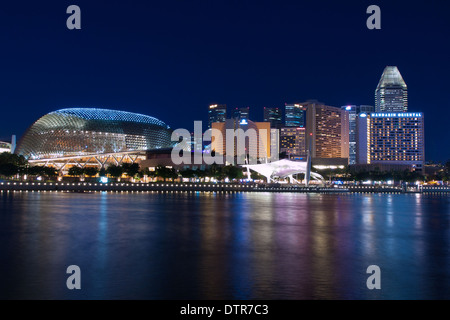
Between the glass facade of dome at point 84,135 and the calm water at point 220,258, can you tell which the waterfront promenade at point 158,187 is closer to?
the glass facade of dome at point 84,135

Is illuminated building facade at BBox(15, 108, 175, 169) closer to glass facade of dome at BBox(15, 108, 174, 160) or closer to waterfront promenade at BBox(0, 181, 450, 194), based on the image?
glass facade of dome at BBox(15, 108, 174, 160)

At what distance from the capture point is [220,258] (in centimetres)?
1802

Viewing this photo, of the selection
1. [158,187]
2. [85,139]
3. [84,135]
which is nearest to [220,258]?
[158,187]

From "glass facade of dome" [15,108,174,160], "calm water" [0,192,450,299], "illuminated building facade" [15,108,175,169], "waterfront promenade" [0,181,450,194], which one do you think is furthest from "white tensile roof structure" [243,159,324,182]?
"calm water" [0,192,450,299]

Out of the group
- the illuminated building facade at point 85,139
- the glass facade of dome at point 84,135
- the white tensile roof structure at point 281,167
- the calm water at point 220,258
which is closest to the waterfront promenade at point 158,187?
the white tensile roof structure at point 281,167

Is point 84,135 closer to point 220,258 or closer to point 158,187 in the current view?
point 158,187

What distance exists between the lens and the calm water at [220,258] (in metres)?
13.0

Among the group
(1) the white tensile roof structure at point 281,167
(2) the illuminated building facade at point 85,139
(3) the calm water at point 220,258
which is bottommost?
(3) the calm water at point 220,258

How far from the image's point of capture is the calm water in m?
13.0
